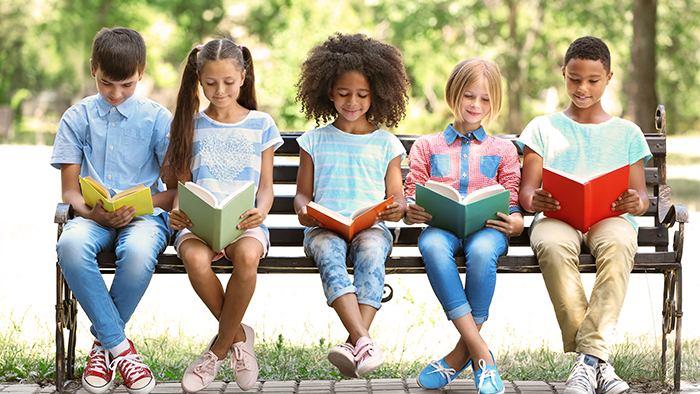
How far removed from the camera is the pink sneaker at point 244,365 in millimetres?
2859

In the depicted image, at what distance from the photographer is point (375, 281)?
2.82 metres

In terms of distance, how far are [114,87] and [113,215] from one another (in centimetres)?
61

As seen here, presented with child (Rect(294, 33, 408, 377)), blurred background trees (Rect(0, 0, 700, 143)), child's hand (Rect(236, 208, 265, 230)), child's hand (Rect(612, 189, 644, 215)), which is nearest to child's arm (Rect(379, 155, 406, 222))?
child (Rect(294, 33, 408, 377))

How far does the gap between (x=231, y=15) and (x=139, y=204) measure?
24331mm

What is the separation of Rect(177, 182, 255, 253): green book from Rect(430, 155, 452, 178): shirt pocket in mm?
916

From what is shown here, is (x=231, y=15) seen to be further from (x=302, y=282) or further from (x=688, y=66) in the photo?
(x=302, y=282)

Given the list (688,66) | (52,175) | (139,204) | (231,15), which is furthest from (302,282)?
(231,15)

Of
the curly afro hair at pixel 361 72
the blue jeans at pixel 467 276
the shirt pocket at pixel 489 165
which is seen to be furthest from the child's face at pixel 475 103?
the blue jeans at pixel 467 276

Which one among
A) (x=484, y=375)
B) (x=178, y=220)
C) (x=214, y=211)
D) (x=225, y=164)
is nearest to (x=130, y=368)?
(x=178, y=220)

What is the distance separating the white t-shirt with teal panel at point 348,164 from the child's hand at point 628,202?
3.16 ft

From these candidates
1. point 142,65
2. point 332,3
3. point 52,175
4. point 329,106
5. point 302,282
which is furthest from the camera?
point 332,3

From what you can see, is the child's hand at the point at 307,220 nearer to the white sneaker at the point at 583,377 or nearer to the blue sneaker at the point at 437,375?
the blue sneaker at the point at 437,375

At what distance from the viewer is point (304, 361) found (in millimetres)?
3396

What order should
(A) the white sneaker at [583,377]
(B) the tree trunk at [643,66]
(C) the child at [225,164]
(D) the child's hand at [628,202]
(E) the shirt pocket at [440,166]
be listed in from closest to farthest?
(A) the white sneaker at [583,377], (C) the child at [225,164], (D) the child's hand at [628,202], (E) the shirt pocket at [440,166], (B) the tree trunk at [643,66]
